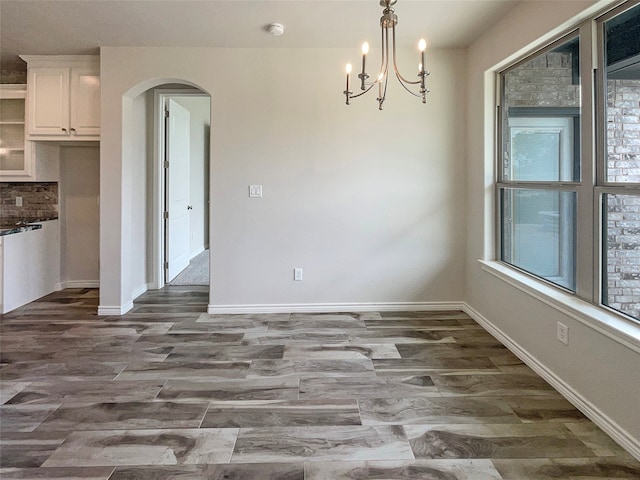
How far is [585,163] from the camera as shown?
2.37 metres

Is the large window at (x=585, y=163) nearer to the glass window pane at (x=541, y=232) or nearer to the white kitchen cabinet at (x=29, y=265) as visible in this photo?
the glass window pane at (x=541, y=232)

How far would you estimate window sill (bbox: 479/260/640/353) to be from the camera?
6.39ft

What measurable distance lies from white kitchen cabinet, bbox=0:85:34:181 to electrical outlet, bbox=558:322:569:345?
5.05 metres

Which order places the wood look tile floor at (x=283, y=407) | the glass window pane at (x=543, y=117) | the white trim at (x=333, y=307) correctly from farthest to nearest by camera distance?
the white trim at (x=333, y=307), the glass window pane at (x=543, y=117), the wood look tile floor at (x=283, y=407)

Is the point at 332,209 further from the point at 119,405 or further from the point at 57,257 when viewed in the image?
the point at 57,257

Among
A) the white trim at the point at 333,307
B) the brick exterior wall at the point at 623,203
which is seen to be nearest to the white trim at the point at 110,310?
the white trim at the point at 333,307

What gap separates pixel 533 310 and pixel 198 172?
6.16 metres

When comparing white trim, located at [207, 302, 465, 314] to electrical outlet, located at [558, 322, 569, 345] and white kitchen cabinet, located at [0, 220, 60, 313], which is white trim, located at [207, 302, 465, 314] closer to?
electrical outlet, located at [558, 322, 569, 345]

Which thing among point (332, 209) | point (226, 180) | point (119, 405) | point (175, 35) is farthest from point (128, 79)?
point (119, 405)

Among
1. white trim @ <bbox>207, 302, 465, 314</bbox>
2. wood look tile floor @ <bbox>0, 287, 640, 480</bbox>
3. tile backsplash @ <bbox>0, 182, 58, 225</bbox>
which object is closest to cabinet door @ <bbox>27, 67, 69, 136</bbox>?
tile backsplash @ <bbox>0, 182, 58, 225</bbox>

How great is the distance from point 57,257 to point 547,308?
504cm

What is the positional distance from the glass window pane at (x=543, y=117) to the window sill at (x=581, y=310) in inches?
28.3

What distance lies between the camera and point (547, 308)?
2.65 meters

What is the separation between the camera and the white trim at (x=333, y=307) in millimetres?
4051
